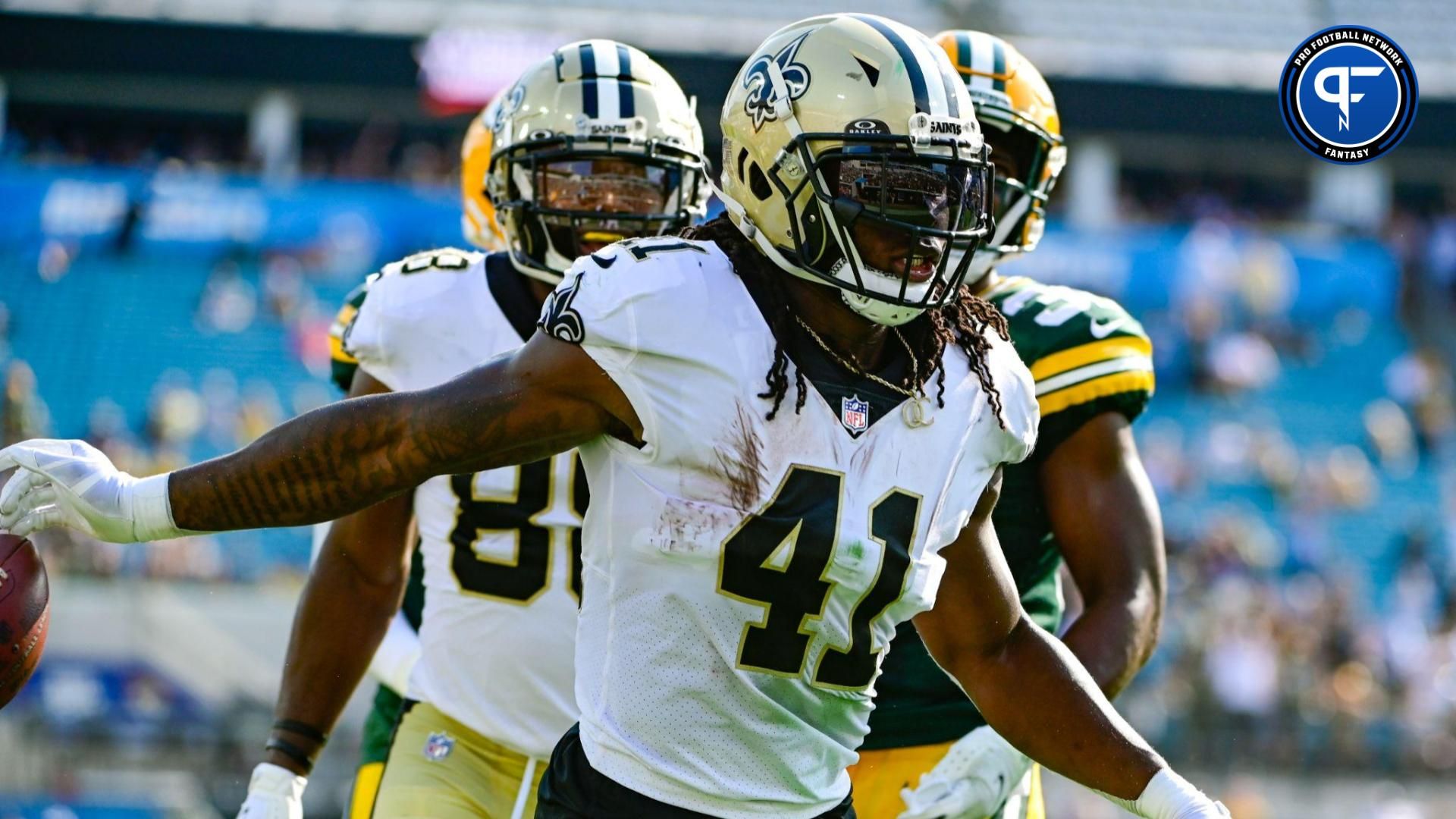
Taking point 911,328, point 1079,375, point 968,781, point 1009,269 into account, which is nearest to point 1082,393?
point 1079,375

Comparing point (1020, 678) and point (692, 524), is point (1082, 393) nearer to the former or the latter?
point (1020, 678)

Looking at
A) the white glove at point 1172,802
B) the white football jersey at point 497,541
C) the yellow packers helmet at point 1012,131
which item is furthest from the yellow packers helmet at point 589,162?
the white glove at point 1172,802

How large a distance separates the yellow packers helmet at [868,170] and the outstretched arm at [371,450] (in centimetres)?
41

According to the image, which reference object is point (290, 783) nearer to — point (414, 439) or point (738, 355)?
point (414, 439)

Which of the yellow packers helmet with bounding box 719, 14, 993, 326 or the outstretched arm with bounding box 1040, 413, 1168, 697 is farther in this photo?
the outstretched arm with bounding box 1040, 413, 1168, 697

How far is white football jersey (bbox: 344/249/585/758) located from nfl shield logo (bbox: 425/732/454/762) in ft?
0.15

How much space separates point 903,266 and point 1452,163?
20.6 meters

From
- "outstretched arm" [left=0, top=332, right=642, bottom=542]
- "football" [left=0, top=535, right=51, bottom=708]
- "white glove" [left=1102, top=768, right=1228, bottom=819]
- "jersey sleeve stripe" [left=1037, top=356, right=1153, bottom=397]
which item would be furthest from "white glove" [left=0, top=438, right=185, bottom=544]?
"jersey sleeve stripe" [left=1037, top=356, right=1153, bottom=397]

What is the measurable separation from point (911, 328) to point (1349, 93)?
3.04 m

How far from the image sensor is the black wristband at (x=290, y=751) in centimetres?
367

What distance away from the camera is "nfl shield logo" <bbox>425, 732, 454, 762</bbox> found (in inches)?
143

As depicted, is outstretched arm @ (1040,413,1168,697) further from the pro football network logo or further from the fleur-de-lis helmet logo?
the pro football network logo

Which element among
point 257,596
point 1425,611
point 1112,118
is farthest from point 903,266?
point 1112,118

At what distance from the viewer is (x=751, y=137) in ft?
9.42
